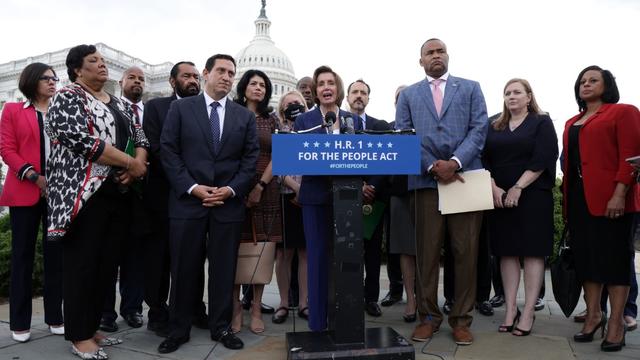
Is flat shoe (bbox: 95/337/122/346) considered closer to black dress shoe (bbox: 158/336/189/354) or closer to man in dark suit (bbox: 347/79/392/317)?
black dress shoe (bbox: 158/336/189/354)

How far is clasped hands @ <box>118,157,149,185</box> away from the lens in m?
3.20

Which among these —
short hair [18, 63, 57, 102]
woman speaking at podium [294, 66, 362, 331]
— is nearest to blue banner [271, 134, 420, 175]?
woman speaking at podium [294, 66, 362, 331]

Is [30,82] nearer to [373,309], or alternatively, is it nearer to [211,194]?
[211,194]

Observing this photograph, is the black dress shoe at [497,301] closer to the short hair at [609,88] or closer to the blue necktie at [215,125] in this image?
the short hair at [609,88]

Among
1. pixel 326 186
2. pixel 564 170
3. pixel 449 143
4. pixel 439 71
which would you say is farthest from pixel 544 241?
pixel 326 186


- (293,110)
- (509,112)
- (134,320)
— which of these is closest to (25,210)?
(134,320)

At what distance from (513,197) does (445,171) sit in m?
0.71

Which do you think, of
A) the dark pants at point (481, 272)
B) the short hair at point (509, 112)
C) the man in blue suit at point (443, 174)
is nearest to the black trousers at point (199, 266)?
the man in blue suit at point (443, 174)

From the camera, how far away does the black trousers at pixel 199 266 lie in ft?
11.0

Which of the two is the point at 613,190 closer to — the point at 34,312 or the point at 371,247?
the point at 371,247

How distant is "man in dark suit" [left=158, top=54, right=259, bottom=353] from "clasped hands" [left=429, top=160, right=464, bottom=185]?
133 centimetres

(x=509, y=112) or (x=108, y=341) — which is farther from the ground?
(x=509, y=112)

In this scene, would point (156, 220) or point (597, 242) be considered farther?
point (156, 220)

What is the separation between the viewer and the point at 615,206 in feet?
10.9
